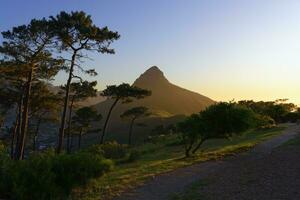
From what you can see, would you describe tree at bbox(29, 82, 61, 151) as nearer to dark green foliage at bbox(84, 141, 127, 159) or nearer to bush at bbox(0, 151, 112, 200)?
dark green foliage at bbox(84, 141, 127, 159)

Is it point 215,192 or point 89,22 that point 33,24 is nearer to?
point 89,22

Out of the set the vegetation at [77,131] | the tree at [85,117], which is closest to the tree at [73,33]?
the vegetation at [77,131]

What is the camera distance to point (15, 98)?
41.9m

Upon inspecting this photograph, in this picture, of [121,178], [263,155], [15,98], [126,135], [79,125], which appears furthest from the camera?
[126,135]

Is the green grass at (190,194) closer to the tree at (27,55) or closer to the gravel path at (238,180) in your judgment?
Result: the gravel path at (238,180)

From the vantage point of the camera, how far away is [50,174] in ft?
42.8

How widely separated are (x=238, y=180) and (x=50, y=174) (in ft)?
21.2

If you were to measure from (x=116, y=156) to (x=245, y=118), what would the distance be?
952 cm

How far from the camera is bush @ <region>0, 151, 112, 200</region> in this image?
12.8 m

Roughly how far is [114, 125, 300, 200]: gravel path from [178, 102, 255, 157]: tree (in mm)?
3294

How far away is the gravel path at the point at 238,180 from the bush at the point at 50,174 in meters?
1.33

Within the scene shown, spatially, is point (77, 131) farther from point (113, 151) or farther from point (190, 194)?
point (190, 194)

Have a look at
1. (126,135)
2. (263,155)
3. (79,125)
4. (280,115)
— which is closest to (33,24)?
(263,155)

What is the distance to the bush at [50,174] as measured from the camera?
42.1ft
